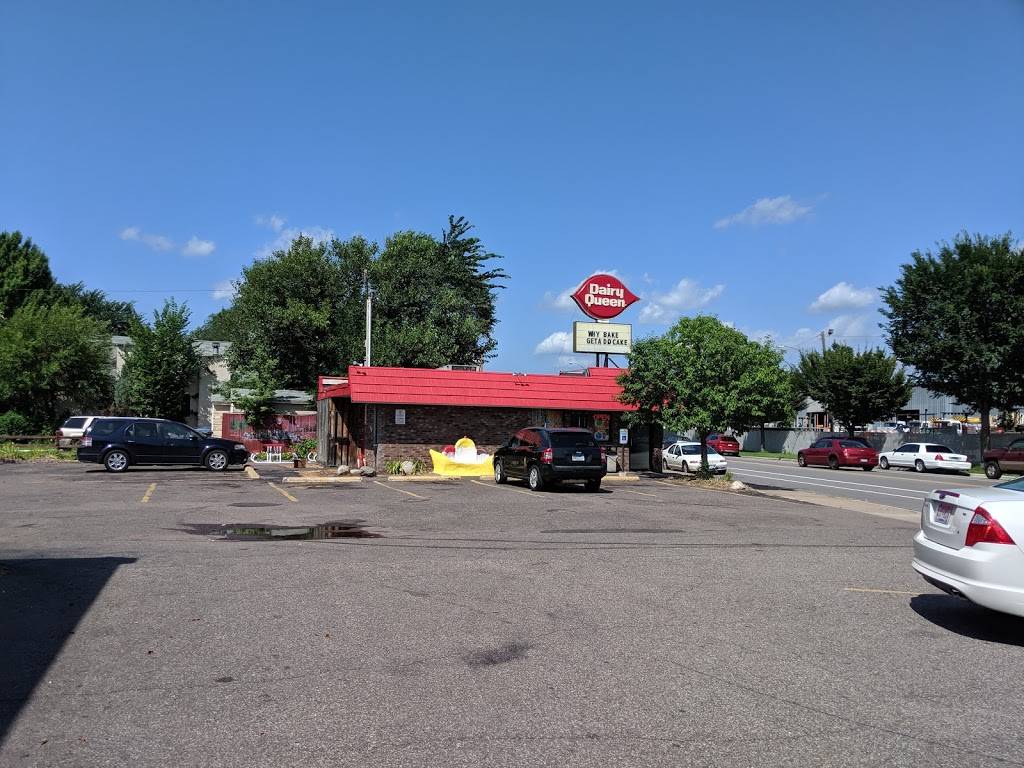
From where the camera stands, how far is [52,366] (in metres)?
43.3

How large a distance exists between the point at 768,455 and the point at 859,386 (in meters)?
8.95

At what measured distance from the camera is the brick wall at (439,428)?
2655 cm

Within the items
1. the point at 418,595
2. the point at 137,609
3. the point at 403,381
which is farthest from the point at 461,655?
the point at 403,381

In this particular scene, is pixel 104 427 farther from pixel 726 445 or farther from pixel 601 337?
pixel 726 445

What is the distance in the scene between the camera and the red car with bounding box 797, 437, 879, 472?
38.9 meters

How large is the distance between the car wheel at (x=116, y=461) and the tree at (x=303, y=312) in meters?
21.9

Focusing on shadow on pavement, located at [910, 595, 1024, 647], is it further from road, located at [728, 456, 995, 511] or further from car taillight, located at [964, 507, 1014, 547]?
road, located at [728, 456, 995, 511]

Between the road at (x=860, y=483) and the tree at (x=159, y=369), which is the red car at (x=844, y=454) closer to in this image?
the road at (x=860, y=483)

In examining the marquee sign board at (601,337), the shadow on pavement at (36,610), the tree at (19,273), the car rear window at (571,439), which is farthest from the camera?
the tree at (19,273)

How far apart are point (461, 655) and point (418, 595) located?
2051 mm

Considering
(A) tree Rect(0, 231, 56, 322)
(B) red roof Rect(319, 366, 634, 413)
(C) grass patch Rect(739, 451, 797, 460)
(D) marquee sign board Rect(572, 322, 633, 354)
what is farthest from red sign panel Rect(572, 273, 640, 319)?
(A) tree Rect(0, 231, 56, 322)

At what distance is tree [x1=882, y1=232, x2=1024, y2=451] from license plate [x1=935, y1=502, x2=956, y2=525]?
34.5 metres

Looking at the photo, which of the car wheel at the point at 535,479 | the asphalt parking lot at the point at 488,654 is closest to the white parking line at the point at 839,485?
the car wheel at the point at 535,479

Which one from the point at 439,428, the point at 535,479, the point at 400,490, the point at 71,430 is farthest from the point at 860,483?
the point at 71,430
